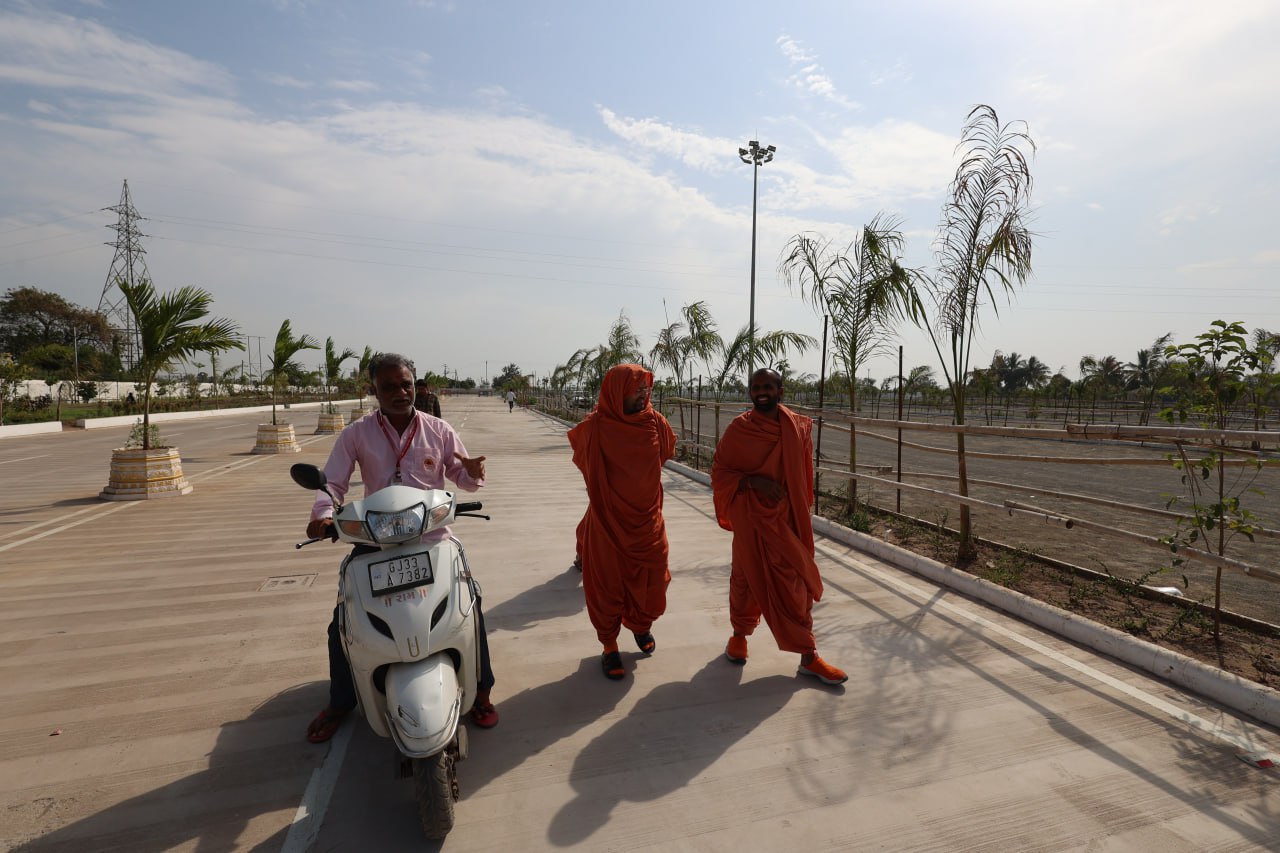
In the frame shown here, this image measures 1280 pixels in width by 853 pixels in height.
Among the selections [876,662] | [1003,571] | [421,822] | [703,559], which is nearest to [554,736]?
[421,822]

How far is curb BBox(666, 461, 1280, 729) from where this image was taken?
2.79m

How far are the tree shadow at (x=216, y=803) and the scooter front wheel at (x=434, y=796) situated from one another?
525 mm

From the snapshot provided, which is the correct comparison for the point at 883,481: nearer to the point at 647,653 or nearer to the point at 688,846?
the point at 647,653

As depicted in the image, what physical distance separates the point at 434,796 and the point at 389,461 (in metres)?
1.26

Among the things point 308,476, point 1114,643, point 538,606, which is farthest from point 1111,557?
point 308,476

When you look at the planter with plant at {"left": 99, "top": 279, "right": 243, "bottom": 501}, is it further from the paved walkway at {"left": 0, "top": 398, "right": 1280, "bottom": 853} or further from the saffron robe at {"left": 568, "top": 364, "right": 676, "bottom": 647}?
the saffron robe at {"left": 568, "top": 364, "right": 676, "bottom": 647}

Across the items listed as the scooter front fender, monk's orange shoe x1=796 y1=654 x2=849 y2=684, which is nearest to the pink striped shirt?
the scooter front fender

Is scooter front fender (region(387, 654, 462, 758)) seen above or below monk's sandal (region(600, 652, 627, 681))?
above

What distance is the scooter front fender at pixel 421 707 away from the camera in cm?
192

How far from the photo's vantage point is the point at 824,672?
10.1 ft

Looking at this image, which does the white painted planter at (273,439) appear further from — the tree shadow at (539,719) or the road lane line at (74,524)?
the tree shadow at (539,719)

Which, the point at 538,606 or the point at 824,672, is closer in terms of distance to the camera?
the point at 824,672

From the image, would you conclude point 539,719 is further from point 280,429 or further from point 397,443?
point 280,429

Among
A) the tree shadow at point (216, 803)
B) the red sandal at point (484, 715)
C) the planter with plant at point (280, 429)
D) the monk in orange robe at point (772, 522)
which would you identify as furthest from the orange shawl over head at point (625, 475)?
the planter with plant at point (280, 429)
